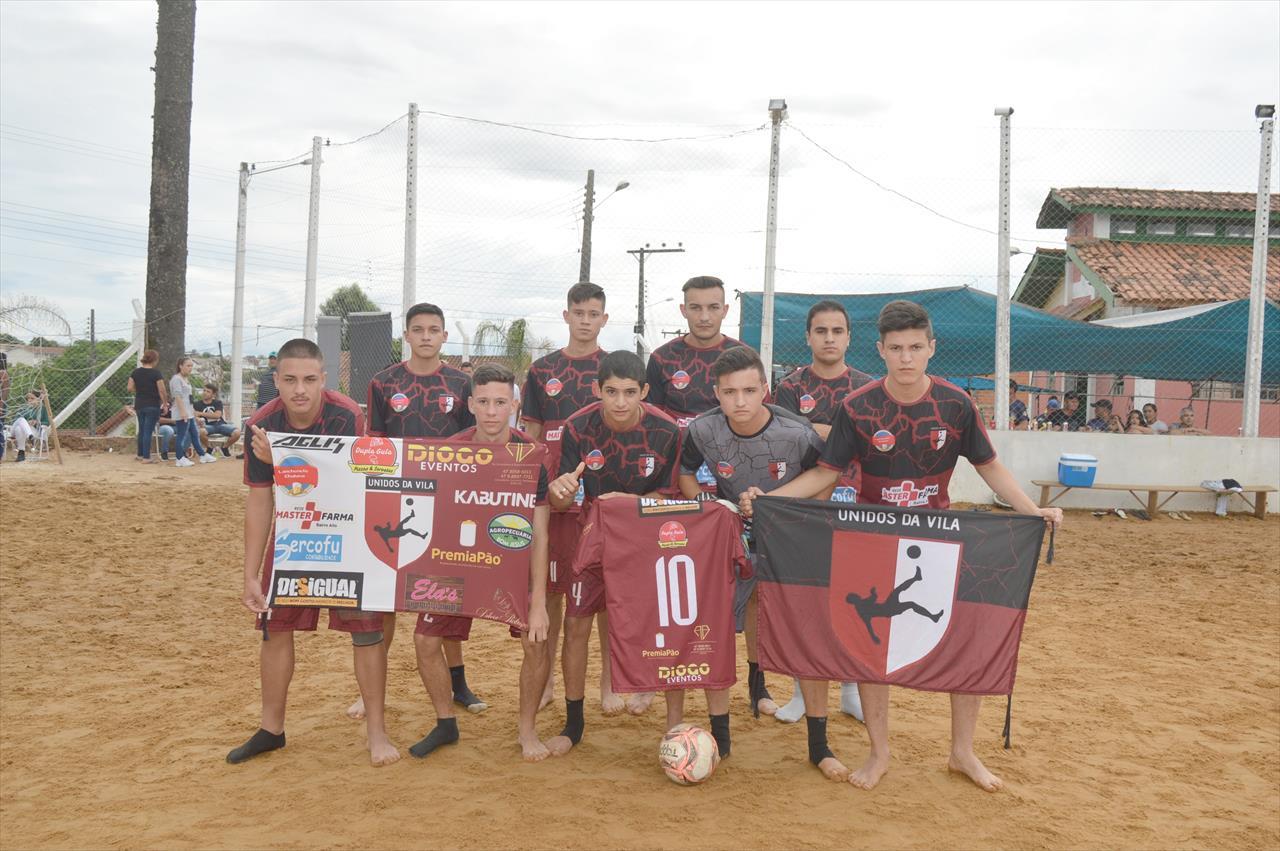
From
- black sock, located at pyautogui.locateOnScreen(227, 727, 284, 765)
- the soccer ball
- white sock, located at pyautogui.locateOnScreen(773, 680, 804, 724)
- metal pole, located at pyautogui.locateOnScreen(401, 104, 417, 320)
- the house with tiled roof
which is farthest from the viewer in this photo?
the house with tiled roof

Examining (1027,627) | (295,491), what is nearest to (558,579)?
(295,491)

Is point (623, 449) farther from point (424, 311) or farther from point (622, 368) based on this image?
point (424, 311)

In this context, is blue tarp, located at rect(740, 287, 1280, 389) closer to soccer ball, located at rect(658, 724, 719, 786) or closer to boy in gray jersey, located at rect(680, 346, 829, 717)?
boy in gray jersey, located at rect(680, 346, 829, 717)

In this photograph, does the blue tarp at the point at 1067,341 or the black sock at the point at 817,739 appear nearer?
the black sock at the point at 817,739

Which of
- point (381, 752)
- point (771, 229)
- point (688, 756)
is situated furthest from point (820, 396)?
point (771, 229)

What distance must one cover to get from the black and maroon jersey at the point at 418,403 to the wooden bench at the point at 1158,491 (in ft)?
33.4

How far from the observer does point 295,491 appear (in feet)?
16.1

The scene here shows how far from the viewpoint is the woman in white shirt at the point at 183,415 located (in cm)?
1362

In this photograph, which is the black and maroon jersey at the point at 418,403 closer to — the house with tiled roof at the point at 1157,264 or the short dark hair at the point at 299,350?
the short dark hair at the point at 299,350

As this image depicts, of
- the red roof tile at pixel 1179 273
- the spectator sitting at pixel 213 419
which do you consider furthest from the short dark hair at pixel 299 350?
the red roof tile at pixel 1179 273

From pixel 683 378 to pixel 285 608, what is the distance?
8.48 ft

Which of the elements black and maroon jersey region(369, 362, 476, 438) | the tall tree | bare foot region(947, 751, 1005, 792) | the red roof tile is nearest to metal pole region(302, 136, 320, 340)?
the tall tree

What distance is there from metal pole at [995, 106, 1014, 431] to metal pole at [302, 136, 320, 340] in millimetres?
9322

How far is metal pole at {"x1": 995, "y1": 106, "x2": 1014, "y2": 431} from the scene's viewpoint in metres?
12.6
